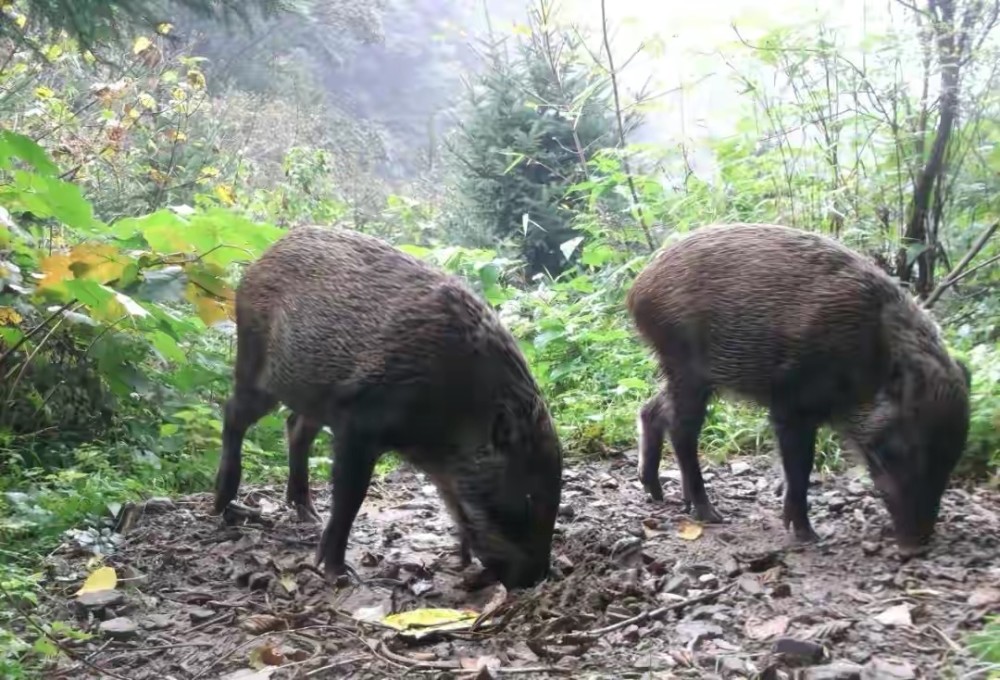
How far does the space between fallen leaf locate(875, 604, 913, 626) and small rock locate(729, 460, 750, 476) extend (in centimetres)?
230

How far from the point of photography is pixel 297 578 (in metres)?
4.13

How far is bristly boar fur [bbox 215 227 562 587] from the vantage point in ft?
12.6

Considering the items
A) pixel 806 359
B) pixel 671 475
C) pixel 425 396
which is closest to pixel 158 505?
pixel 425 396

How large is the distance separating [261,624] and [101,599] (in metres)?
0.71

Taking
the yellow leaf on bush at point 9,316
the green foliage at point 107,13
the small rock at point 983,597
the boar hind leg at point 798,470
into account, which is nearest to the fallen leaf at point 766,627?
the small rock at point 983,597

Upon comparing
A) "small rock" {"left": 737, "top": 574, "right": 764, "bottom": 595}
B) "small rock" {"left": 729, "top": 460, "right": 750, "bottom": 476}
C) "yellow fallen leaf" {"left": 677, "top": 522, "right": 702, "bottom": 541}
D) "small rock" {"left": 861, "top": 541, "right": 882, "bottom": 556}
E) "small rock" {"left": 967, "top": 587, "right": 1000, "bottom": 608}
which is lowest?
"small rock" {"left": 729, "top": 460, "right": 750, "bottom": 476}

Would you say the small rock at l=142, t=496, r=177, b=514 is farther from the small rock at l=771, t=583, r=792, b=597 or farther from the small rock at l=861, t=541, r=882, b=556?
the small rock at l=861, t=541, r=882, b=556

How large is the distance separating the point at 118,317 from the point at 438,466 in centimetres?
199

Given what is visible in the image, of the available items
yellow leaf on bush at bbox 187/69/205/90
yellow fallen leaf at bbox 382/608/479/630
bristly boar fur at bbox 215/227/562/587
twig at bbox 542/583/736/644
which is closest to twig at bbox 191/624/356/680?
yellow fallen leaf at bbox 382/608/479/630

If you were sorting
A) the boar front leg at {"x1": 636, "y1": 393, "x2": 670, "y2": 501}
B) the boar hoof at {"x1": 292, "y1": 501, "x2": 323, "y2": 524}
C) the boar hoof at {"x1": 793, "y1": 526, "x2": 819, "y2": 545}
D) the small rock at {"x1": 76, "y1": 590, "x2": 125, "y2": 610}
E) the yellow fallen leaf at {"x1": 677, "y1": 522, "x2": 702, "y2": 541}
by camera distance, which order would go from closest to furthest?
the small rock at {"x1": 76, "y1": 590, "x2": 125, "y2": 610}, the boar hoof at {"x1": 793, "y1": 526, "x2": 819, "y2": 545}, the yellow fallen leaf at {"x1": 677, "y1": 522, "x2": 702, "y2": 541}, the boar hoof at {"x1": 292, "y1": 501, "x2": 323, "y2": 524}, the boar front leg at {"x1": 636, "y1": 393, "x2": 670, "y2": 501}

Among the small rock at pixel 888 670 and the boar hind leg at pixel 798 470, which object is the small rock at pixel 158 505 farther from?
the small rock at pixel 888 670

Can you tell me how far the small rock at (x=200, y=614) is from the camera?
12.3ft

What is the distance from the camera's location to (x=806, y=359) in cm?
446

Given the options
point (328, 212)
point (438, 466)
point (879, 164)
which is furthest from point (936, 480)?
point (328, 212)
